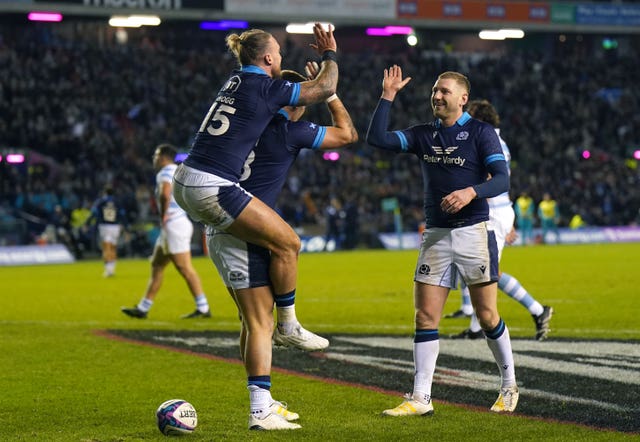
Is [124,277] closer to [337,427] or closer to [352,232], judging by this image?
[352,232]

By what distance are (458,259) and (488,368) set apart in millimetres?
2454

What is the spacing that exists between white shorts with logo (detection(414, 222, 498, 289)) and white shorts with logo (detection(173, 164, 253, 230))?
1537 millimetres

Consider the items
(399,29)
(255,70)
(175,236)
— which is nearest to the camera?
(255,70)

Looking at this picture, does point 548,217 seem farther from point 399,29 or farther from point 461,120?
point 461,120

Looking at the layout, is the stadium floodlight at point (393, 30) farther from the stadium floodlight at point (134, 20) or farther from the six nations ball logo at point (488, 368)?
the six nations ball logo at point (488, 368)

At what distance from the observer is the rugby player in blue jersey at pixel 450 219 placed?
306 inches

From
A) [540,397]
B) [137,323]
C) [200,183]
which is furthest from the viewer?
[137,323]

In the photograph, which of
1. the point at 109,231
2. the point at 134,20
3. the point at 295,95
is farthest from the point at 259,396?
the point at 134,20

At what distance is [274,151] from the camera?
7168 millimetres

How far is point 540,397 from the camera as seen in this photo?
329 inches

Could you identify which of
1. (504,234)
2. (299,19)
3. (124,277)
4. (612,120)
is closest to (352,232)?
(299,19)

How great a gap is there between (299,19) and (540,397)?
1306 inches

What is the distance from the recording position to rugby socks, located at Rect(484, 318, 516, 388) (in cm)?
792

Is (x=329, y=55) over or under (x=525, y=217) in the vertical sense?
over
